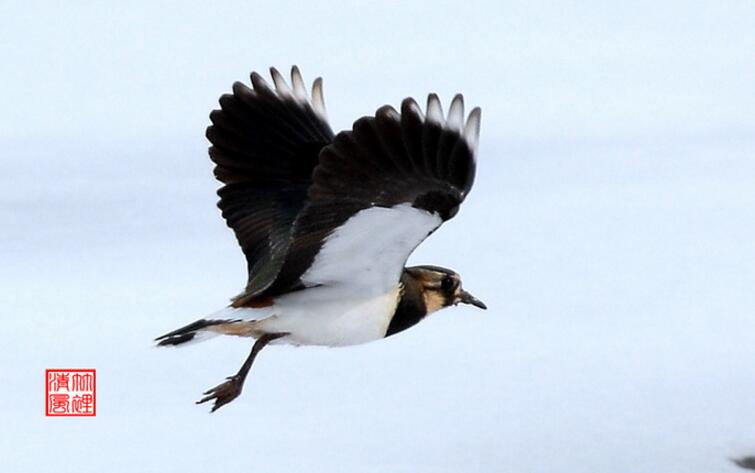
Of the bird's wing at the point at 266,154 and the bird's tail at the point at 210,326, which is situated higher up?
the bird's wing at the point at 266,154

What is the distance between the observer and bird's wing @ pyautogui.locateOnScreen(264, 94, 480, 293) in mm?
6312

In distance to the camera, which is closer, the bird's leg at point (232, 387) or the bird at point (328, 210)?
the bird at point (328, 210)

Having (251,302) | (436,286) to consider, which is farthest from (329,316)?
(436,286)

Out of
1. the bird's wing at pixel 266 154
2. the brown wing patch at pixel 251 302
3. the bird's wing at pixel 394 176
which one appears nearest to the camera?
the bird's wing at pixel 394 176

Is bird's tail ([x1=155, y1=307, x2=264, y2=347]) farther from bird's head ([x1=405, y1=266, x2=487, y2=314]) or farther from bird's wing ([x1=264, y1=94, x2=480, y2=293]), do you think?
bird's head ([x1=405, y1=266, x2=487, y2=314])

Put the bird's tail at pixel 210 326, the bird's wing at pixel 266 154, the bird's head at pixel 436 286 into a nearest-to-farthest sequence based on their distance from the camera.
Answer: the bird's tail at pixel 210 326
the bird's head at pixel 436 286
the bird's wing at pixel 266 154

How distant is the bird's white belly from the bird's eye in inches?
18.1

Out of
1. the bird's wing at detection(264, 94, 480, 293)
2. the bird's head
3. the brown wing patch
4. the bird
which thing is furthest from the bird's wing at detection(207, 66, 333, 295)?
the bird's wing at detection(264, 94, 480, 293)

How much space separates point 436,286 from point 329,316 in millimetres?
629

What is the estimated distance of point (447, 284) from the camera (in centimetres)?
757

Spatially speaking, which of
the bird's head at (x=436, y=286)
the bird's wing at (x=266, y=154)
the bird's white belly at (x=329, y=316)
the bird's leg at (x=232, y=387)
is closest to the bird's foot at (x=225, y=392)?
the bird's leg at (x=232, y=387)

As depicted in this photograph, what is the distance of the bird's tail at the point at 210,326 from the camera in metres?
6.88

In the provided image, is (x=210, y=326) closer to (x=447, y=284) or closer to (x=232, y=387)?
(x=232, y=387)

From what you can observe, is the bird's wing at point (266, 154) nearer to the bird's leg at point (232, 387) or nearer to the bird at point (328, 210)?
the bird at point (328, 210)
